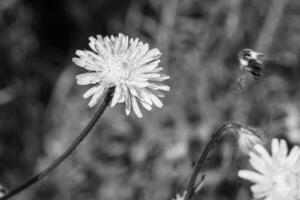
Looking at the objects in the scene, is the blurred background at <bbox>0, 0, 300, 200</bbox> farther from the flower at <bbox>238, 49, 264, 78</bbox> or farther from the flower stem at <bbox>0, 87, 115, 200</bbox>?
the flower at <bbox>238, 49, 264, 78</bbox>

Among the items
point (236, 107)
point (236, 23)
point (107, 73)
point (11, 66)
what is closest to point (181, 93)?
point (236, 107)

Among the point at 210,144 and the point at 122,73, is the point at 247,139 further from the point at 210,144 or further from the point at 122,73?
the point at 122,73

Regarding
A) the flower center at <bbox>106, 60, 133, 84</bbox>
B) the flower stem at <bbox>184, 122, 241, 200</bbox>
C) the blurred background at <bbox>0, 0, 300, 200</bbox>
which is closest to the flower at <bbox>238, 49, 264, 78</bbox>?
the flower stem at <bbox>184, 122, 241, 200</bbox>

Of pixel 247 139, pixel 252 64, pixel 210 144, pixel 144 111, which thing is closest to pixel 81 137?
pixel 210 144

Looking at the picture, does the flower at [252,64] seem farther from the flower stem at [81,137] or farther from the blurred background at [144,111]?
the blurred background at [144,111]

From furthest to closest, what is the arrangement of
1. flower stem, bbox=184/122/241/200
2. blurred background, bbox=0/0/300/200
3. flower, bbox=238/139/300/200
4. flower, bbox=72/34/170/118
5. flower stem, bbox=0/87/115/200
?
blurred background, bbox=0/0/300/200 < flower, bbox=72/34/170/118 < flower stem, bbox=0/87/115/200 < flower stem, bbox=184/122/241/200 < flower, bbox=238/139/300/200

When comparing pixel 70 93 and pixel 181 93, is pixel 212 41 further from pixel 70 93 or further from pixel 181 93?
pixel 70 93
